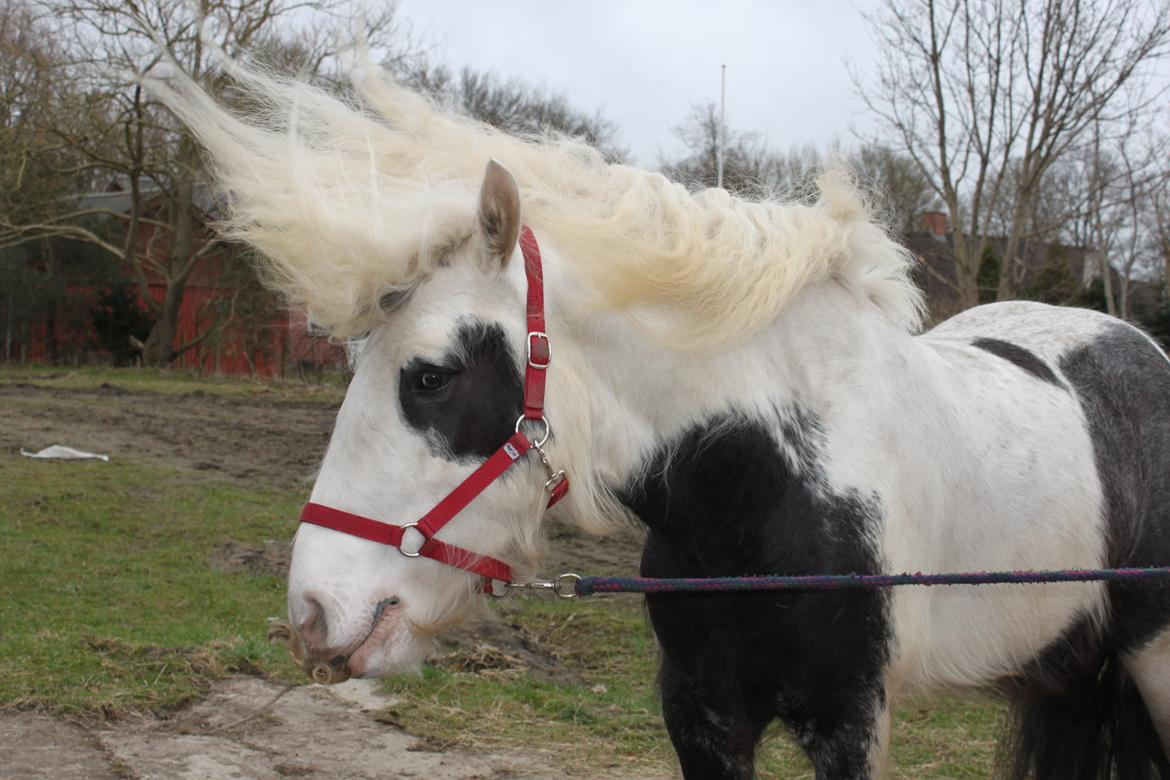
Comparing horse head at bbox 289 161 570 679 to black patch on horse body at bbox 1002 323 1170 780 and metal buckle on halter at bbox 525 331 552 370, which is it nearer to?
metal buckle on halter at bbox 525 331 552 370

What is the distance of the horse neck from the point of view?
8.02 feet

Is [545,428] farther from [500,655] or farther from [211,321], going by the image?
[211,321]

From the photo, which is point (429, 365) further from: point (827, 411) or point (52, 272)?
point (52, 272)

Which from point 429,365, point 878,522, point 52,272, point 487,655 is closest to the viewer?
point 429,365

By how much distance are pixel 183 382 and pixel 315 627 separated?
742 inches

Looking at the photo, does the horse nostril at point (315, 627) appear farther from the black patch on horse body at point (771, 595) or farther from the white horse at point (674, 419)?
the black patch on horse body at point (771, 595)

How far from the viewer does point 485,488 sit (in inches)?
89.0

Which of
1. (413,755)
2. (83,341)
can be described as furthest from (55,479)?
(83,341)

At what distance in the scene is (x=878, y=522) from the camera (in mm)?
2441

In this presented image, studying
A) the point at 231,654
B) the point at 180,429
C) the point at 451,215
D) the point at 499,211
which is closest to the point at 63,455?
A: the point at 180,429

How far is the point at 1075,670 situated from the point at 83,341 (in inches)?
1097

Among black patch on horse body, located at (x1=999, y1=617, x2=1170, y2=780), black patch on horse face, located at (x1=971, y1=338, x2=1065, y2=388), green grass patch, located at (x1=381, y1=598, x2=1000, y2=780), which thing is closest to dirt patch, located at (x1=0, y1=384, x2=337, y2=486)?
green grass patch, located at (x1=381, y1=598, x2=1000, y2=780)

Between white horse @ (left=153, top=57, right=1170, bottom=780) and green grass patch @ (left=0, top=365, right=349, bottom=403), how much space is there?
559 inches

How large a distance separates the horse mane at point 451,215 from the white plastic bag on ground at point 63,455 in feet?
30.0
